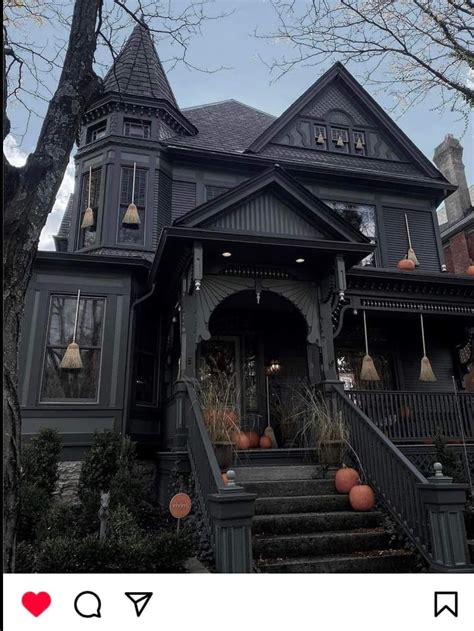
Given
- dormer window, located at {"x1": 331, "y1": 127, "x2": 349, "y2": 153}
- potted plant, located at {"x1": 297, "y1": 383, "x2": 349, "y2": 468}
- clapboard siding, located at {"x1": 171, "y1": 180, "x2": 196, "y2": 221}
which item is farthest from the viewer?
dormer window, located at {"x1": 331, "y1": 127, "x2": 349, "y2": 153}

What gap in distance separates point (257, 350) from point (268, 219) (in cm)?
305

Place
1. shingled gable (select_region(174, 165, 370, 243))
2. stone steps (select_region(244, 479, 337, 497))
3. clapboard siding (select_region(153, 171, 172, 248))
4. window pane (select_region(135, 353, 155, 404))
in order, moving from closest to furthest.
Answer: stone steps (select_region(244, 479, 337, 497)), shingled gable (select_region(174, 165, 370, 243)), window pane (select_region(135, 353, 155, 404)), clapboard siding (select_region(153, 171, 172, 248))

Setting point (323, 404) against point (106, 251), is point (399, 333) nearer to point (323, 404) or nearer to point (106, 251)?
point (323, 404)

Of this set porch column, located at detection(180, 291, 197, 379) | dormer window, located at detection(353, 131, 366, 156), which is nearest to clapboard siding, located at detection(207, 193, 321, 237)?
porch column, located at detection(180, 291, 197, 379)

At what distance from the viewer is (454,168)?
1595 cm

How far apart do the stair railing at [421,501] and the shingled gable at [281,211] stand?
3.15 meters

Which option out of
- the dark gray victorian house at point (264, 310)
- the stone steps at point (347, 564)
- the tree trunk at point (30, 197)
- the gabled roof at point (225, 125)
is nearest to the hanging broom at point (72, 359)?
the dark gray victorian house at point (264, 310)

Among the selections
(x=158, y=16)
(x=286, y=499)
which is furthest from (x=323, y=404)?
(x=158, y=16)

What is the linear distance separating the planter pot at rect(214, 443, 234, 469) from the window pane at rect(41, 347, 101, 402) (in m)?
3.19

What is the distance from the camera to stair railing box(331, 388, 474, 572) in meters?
4.14

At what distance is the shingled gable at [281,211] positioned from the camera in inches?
286

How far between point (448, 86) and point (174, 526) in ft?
26.3
